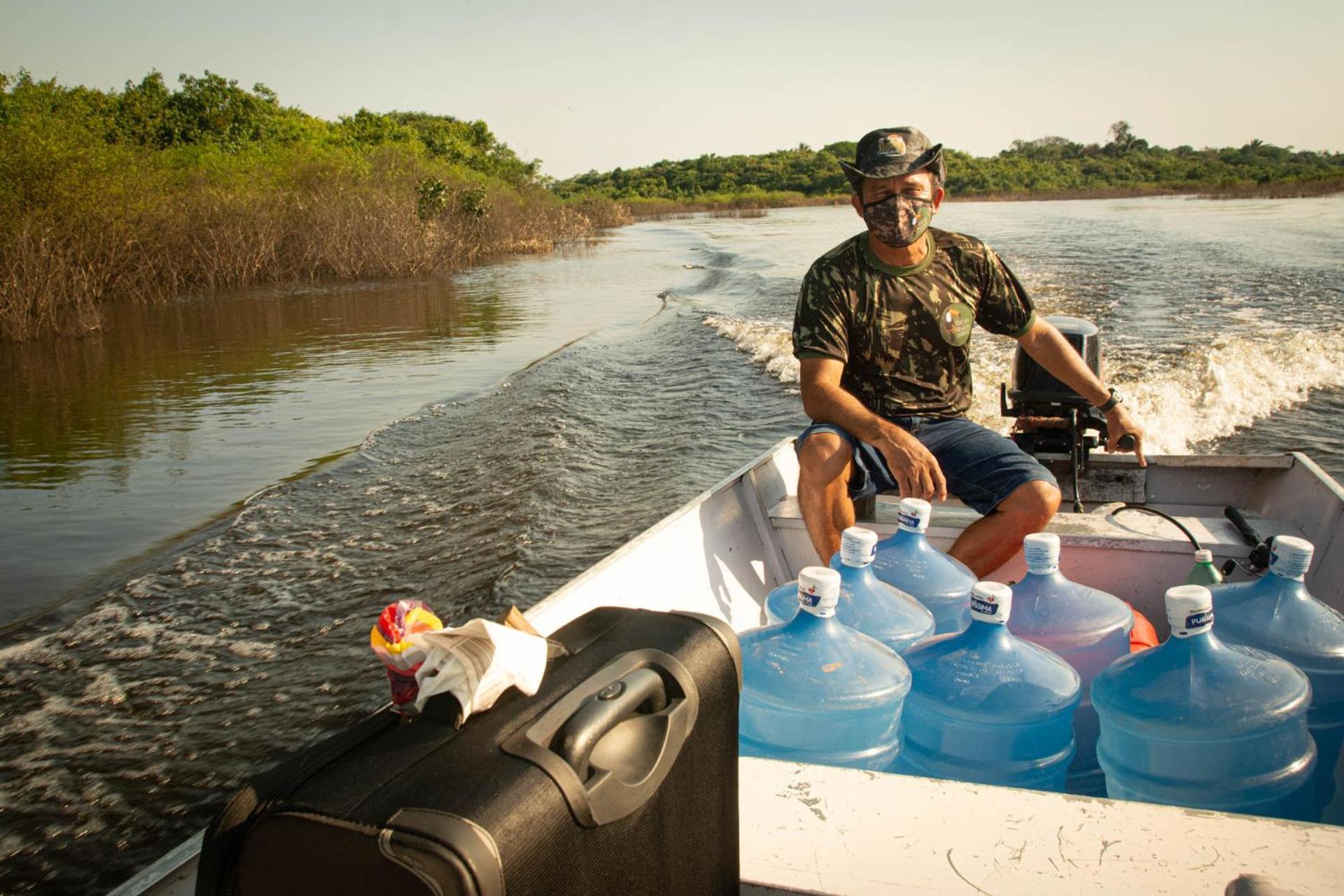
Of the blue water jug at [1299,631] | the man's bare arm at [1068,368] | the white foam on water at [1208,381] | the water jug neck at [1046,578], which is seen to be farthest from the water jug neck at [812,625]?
the white foam on water at [1208,381]

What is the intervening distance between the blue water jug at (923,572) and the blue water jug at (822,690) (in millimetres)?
718

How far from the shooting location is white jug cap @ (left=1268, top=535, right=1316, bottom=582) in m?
2.07

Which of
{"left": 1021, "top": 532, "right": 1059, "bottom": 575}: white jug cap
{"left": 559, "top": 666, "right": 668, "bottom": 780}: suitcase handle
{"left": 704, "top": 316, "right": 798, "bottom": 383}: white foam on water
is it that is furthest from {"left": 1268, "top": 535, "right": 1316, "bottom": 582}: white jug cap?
{"left": 704, "top": 316, "right": 798, "bottom": 383}: white foam on water

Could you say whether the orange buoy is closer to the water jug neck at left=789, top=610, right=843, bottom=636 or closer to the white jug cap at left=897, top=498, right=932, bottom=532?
the white jug cap at left=897, top=498, right=932, bottom=532

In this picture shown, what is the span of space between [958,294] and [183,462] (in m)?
7.02

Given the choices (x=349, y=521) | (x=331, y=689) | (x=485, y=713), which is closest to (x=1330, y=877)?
(x=485, y=713)

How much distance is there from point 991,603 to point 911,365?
1.92m

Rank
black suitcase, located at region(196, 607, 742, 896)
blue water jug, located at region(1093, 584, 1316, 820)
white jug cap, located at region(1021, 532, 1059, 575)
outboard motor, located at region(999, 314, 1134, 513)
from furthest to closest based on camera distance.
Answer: outboard motor, located at region(999, 314, 1134, 513) → white jug cap, located at region(1021, 532, 1059, 575) → blue water jug, located at region(1093, 584, 1316, 820) → black suitcase, located at region(196, 607, 742, 896)

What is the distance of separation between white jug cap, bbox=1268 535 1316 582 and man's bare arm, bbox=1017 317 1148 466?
1.67 m

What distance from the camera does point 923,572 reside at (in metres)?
2.72

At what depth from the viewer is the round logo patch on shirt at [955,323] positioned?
144 inches

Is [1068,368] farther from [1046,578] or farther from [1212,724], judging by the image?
[1212,724]

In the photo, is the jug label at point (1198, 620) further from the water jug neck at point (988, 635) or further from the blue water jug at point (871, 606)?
the blue water jug at point (871, 606)

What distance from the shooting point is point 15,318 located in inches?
587
